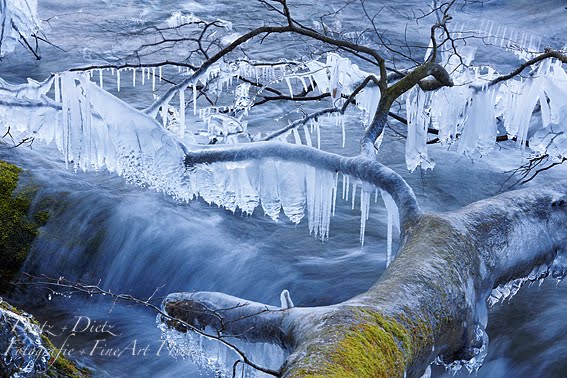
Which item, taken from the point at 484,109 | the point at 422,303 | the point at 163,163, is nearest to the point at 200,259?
the point at 163,163

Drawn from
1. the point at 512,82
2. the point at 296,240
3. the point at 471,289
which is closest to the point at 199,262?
the point at 296,240

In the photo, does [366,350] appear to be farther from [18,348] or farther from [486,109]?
[486,109]

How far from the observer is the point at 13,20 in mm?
7250

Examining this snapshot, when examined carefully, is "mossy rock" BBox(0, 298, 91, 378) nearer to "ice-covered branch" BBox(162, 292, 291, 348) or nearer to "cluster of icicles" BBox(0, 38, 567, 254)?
"ice-covered branch" BBox(162, 292, 291, 348)

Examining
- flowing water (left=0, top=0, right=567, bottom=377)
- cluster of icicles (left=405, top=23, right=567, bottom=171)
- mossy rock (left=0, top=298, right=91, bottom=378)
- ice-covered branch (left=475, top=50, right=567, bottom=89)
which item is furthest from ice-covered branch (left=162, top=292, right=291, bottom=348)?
ice-covered branch (left=475, top=50, right=567, bottom=89)

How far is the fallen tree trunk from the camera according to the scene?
2969 mm

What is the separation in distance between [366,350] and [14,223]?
229 inches

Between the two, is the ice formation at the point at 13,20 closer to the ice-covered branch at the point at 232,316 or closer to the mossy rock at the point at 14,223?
the mossy rock at the point at 14,223

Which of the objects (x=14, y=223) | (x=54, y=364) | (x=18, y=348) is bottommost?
(x=14, y=223)

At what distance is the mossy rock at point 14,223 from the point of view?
7645mm

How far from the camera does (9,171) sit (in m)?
8.39

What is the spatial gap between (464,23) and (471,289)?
11.8 metres

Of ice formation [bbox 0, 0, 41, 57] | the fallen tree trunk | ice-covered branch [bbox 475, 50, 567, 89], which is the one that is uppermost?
ice-covered branch [bbox 475, 50, 567, 89]

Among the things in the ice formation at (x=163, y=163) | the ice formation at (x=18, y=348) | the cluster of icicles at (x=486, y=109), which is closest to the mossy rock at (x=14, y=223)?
the ice formation at (x=163, y=163)
